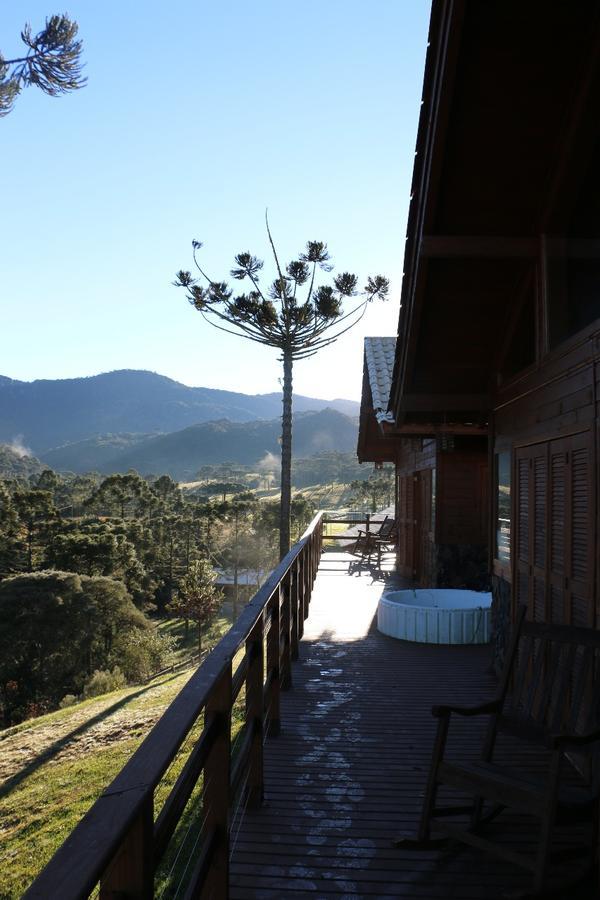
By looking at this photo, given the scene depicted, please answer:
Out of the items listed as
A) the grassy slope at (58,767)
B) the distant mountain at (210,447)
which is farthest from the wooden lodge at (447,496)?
the distant mountain at (210,447)

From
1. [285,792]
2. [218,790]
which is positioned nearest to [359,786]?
[285,792]

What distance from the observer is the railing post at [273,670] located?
4594 mm

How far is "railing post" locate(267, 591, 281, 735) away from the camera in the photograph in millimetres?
4594

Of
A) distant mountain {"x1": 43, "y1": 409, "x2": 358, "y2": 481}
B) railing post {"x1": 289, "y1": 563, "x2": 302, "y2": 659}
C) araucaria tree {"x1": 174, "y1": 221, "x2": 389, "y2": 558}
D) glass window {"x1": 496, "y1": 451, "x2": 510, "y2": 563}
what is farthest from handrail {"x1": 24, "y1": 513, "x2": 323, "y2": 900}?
distant mountain {"x1": 43, "y1": 409, "x2": 358, "y2": 481}

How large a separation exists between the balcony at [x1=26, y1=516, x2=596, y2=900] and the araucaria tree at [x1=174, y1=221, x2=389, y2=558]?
36.7 ft

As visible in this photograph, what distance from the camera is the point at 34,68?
9570 mm

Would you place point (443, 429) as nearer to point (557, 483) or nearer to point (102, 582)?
point (557, 483)

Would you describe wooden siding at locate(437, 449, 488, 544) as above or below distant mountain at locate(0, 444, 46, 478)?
below

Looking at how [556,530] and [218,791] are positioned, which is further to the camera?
[556,530]

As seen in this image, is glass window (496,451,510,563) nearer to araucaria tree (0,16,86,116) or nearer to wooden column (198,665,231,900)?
wooden column (198,665,231,900)

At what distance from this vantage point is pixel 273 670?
181 inches

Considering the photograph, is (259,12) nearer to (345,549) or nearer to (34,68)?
(34,68)

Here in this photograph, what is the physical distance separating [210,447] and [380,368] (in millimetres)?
158814

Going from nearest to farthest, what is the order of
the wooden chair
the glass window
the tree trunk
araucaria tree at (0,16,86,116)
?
the wooden chair → the glass window → araucaria tree at (0,16,86,116) → the tree trunk
